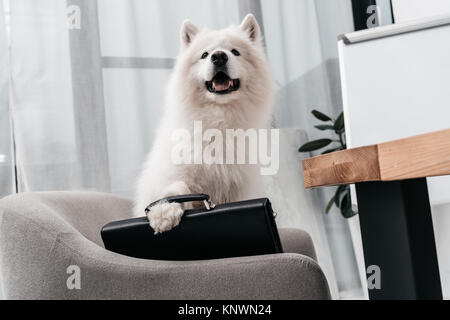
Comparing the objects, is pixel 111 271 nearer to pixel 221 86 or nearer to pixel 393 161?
pixel 393 161

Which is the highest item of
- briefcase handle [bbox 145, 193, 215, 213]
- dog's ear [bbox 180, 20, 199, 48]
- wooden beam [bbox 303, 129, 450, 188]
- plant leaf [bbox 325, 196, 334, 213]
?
dog's ear [bbox 180, 20, 199, 48]

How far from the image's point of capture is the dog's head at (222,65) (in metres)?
1.55

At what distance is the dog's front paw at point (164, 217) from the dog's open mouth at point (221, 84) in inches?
27.3

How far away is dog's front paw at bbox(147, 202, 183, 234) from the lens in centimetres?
93

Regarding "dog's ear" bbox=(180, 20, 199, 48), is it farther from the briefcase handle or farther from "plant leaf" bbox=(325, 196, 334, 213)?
"plant leaf" bbox=(325, 196, 334, 213)

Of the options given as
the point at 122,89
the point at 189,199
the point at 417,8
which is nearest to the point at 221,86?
the point at 189,199

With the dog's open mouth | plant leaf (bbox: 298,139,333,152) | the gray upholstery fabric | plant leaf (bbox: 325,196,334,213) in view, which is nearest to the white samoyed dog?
the dog's open mouth

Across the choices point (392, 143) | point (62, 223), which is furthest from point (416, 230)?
point (62, 223)

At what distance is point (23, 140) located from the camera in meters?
2.27

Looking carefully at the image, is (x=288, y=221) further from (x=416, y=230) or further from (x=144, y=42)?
(x=416, y=230)

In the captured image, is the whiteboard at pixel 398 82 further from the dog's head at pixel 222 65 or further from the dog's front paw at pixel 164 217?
the dog's front paw at pixel 164 217

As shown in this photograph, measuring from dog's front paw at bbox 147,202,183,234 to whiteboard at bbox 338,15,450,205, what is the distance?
1.19 metres

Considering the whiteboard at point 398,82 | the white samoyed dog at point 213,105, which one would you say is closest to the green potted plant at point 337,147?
the whiteboard at point 398,82

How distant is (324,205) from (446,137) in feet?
Answer: 7.90
